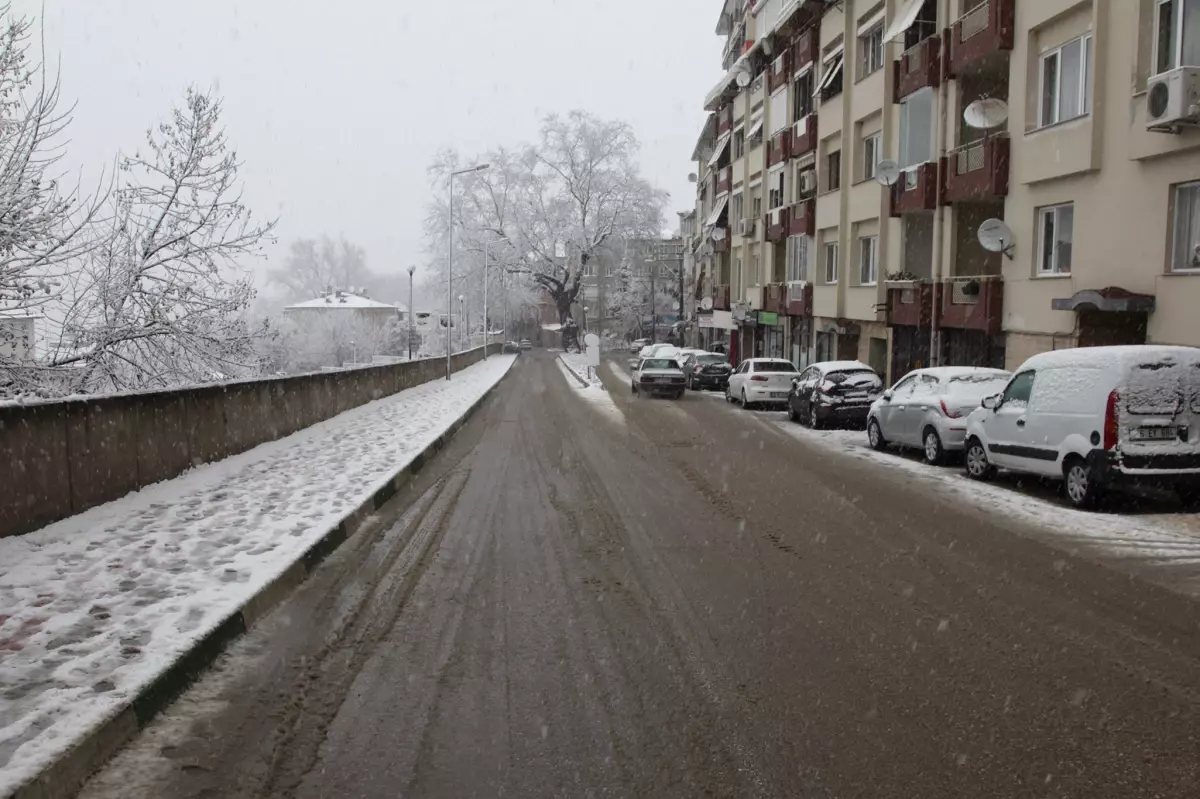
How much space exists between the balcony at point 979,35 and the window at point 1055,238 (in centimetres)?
375

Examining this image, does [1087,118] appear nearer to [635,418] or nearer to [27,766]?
[635,418]

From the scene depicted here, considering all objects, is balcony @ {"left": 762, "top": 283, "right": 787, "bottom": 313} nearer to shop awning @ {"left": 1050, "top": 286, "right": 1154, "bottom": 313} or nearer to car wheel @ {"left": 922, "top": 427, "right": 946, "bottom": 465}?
shop awning @ {"left": 1050, "top": 286, "right": 1154, "bottom": 313}

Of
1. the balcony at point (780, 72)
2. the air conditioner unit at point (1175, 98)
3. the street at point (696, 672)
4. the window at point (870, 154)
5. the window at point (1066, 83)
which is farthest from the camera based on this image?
the balcony at point (780, 72)

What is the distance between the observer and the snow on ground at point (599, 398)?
24.4 meters

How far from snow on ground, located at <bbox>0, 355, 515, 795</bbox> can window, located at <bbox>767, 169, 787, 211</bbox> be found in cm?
2847

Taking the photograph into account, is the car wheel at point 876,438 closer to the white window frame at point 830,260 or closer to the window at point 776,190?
the white window frame at point 830,260

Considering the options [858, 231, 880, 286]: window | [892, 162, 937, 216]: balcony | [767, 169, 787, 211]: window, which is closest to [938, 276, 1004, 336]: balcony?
[892, 162, 937, 216]: balcony

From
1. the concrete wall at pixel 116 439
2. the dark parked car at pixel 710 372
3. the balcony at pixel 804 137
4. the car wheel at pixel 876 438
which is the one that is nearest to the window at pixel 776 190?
the balcony at pixel 804 137

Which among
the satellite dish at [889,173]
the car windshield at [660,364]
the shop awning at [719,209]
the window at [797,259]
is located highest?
the shop awning at [719,209]

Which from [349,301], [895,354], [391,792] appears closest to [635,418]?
[895,354]

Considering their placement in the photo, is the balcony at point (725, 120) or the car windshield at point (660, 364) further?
the balcony at point (725, 120)

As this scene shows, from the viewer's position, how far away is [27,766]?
147 inches

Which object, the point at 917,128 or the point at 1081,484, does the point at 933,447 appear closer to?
the point at 1081,484

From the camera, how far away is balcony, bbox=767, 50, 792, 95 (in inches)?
1479
